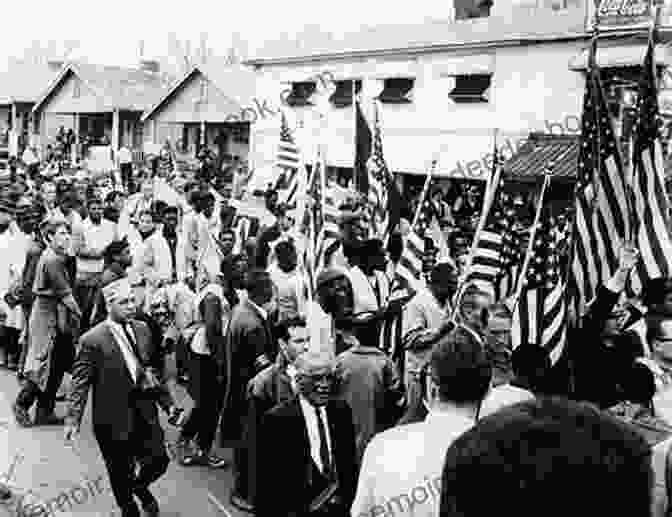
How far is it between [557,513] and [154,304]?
7.54m

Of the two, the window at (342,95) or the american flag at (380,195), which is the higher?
the window at (342,95)

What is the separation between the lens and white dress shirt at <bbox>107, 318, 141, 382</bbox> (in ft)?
18.8

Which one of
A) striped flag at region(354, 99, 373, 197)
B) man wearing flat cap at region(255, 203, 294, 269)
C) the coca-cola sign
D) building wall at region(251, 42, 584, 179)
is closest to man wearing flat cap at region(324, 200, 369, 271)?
striped flag at region(354, 99, 373, 197)

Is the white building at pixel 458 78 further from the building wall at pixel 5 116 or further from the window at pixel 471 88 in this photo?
the building wall at pixel 5 116

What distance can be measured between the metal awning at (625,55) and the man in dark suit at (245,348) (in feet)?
41.3

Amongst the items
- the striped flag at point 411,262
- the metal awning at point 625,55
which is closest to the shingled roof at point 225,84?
the metal awning at point 625,55

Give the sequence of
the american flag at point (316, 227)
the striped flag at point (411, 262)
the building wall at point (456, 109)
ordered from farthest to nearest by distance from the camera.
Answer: the building wall at point (456, 109), the striped flag at point (411, 262), the american flag at point (316, 227)

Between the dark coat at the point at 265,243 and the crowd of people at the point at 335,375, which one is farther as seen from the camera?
the dark coat at the point at 265,243

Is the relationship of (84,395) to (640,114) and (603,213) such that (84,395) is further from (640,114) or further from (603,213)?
(640,114)

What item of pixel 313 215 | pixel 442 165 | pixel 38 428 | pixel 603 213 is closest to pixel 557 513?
pixel 603 213

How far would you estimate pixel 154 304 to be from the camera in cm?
849

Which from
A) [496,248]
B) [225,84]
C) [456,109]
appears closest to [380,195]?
[496,248]

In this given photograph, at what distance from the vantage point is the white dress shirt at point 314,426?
4.20 meters

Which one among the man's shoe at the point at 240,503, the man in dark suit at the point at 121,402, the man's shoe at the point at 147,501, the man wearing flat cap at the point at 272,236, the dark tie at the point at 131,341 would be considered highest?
the man wearing flat cap at the point at 272,236
